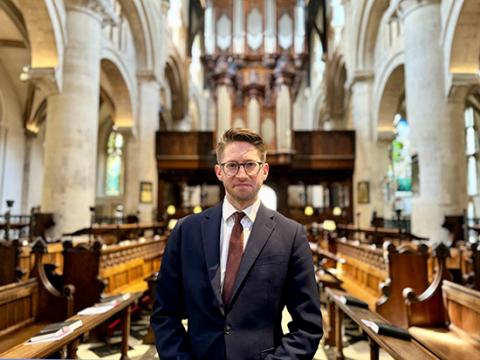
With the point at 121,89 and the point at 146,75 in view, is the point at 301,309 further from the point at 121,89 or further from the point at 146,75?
the point at 146,75

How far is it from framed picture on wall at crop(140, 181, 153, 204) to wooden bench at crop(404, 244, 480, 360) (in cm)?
1097

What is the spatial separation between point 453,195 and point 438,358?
675 centimetres

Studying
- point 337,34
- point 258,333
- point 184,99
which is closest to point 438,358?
point 258,333

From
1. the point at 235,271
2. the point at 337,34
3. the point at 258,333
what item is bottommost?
the point at 258,333

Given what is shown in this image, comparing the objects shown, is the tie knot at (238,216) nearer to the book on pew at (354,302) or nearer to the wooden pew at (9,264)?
the book on pew at (354,302)

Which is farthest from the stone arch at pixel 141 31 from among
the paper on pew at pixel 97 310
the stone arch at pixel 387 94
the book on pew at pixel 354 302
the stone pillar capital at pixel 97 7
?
the book on pew at pixel 354 302

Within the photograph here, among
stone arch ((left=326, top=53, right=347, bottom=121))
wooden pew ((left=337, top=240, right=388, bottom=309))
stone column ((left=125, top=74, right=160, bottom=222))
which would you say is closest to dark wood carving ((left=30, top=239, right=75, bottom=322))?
wooden pew ((left=337, top=240, right=388, bottom=309))

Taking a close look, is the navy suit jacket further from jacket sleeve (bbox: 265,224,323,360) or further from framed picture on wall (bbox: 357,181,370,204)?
framed picture on wall (bbox: 357,181,370,204)

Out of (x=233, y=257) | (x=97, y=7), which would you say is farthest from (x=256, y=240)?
(x=97, y=7)

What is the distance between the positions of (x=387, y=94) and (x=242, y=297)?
12912mm

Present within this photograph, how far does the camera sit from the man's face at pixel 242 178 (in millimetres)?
1619

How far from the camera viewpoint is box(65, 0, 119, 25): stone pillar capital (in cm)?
904

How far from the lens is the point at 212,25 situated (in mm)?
22484

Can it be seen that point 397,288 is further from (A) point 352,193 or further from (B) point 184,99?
(B) point 184,99
